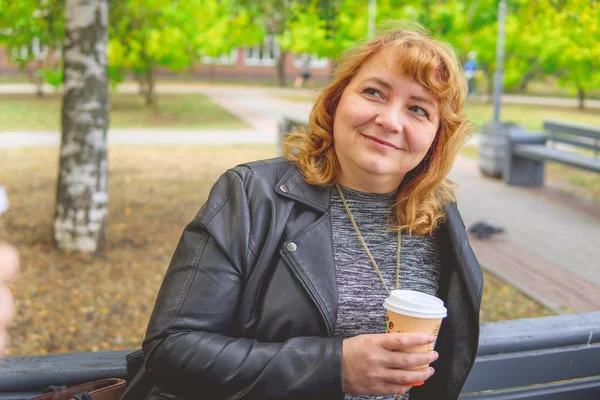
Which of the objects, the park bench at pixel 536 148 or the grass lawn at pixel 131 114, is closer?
the park bench at pixel 536 148

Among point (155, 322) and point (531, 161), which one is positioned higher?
point (155, 322)

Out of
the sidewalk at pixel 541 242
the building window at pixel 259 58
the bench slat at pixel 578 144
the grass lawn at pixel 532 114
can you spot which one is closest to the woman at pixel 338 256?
the sidewalk at pixel 541 242

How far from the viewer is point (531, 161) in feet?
33.6

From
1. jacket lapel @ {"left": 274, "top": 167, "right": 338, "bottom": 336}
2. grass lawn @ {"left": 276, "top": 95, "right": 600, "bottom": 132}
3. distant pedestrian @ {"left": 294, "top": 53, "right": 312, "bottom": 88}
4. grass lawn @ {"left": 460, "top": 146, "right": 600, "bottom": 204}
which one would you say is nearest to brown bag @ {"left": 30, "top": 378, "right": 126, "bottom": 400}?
jacket lapel @ {"left": 274, "top": 167, "right": 338, "bottom": 336}

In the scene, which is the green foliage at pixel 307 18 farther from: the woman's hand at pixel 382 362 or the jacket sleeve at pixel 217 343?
the woman's hand at pixel 382 362

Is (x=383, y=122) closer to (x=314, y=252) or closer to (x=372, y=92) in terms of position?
(x=372, y=92)

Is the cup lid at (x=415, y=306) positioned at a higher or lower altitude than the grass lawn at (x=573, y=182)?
higher

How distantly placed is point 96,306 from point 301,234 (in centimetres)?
360

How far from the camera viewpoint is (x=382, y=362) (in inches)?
58.2

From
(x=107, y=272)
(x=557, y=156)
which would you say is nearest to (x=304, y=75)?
(x=557, y=156)

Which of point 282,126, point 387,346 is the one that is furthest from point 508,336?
point 282,126

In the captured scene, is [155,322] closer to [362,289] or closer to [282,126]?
[362,289]

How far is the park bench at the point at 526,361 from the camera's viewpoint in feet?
6.28

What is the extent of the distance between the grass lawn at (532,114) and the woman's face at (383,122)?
17.5 m
